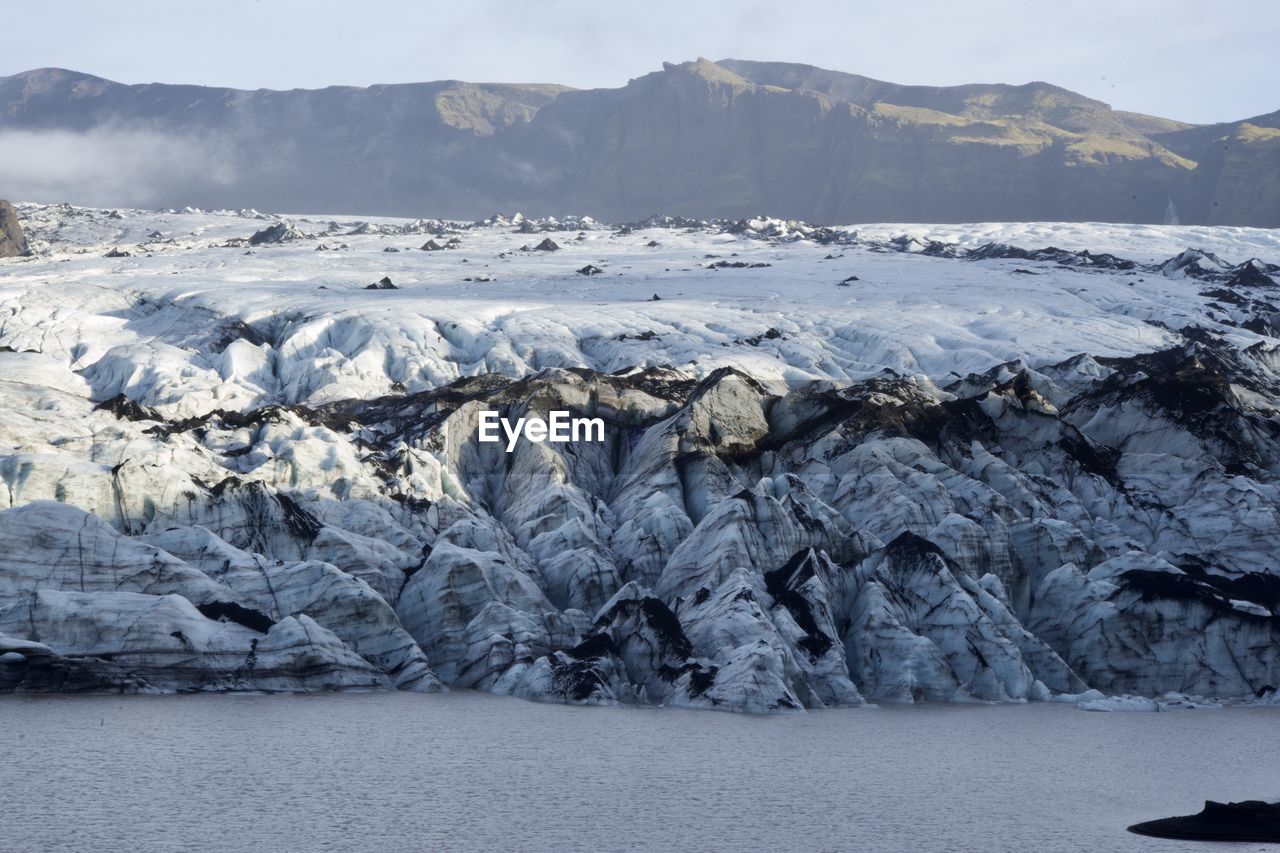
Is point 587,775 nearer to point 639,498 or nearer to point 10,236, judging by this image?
point 639,498

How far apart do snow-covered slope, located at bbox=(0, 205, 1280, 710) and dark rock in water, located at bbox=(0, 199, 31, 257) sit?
50090 mm

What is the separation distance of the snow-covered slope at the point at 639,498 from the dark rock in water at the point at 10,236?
50.1 m

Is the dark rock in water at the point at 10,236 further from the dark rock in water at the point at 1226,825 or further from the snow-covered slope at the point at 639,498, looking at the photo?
the dark rock in water at the point at 1226,825

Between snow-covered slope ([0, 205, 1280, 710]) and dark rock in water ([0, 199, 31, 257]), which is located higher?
dark rock in water ([0, 199, 31, 257])

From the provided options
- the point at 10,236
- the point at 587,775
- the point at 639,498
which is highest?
the point at 10,236

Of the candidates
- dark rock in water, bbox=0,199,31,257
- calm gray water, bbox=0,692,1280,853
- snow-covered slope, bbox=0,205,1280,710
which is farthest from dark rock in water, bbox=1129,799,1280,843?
dark rock in water, bbox=0,199,31,257

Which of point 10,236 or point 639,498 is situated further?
point 10,236

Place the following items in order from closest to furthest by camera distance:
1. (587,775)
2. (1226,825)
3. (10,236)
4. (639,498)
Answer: (1226,825)
(587,775)
(639,498)
(10,236)

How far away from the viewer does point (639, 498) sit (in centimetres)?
5947

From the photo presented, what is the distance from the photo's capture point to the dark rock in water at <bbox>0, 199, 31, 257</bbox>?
142m

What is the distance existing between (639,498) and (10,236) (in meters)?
108

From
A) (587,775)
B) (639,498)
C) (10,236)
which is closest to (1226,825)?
(587,775)

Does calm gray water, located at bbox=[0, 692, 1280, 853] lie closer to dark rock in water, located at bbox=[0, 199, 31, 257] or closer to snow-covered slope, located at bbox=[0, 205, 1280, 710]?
snow-covered slope, located at bbox=[0, 205, 1280, 710]

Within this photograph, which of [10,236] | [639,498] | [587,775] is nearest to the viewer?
[587,775]
